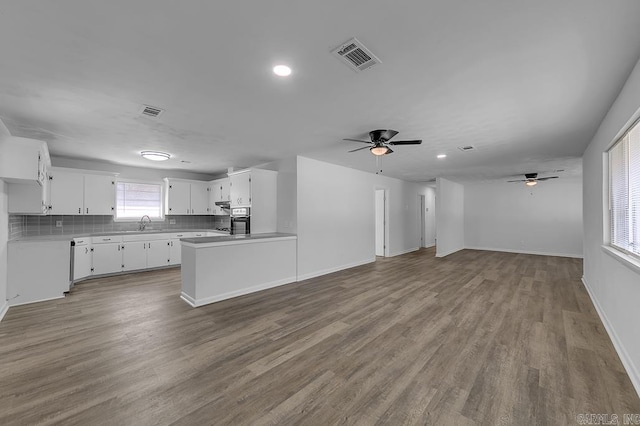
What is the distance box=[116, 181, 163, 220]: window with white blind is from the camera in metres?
6.50

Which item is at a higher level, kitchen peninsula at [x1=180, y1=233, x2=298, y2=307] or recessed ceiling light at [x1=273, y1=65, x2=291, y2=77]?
recessed ceiling light at [x1=273, y1=65, x2=291, y2=77]

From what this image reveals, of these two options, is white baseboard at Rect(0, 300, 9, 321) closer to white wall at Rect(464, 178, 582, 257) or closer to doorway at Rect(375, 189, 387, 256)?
doorway at Rect(375, 189, 387, 256)

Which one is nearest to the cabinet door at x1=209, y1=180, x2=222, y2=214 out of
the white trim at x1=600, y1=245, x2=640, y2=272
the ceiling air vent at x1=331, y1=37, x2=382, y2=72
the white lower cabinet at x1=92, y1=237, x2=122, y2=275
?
the white lower cabinet at x1=92, y1=237, x2=122, y2=275

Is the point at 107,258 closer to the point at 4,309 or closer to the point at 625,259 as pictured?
the point at 4,309

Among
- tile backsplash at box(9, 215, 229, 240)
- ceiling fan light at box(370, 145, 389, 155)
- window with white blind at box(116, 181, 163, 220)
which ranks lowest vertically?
tile backsplash at box(9, 215, 229, 240)

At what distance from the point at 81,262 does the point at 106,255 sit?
0.47 m

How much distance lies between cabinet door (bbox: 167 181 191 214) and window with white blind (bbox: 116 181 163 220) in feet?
1.11

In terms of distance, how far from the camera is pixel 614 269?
290 cm

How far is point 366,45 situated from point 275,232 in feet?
14.4

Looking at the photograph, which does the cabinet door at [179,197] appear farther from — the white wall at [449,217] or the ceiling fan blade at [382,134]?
the white wall at [449,217]

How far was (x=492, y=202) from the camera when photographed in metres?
10.1

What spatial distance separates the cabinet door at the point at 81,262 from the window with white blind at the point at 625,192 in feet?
25.8

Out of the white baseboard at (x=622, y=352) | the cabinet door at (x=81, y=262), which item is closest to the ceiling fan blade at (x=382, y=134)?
the white baseboard at (x=622, y=352)

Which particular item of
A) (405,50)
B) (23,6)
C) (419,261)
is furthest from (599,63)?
(419,261)
